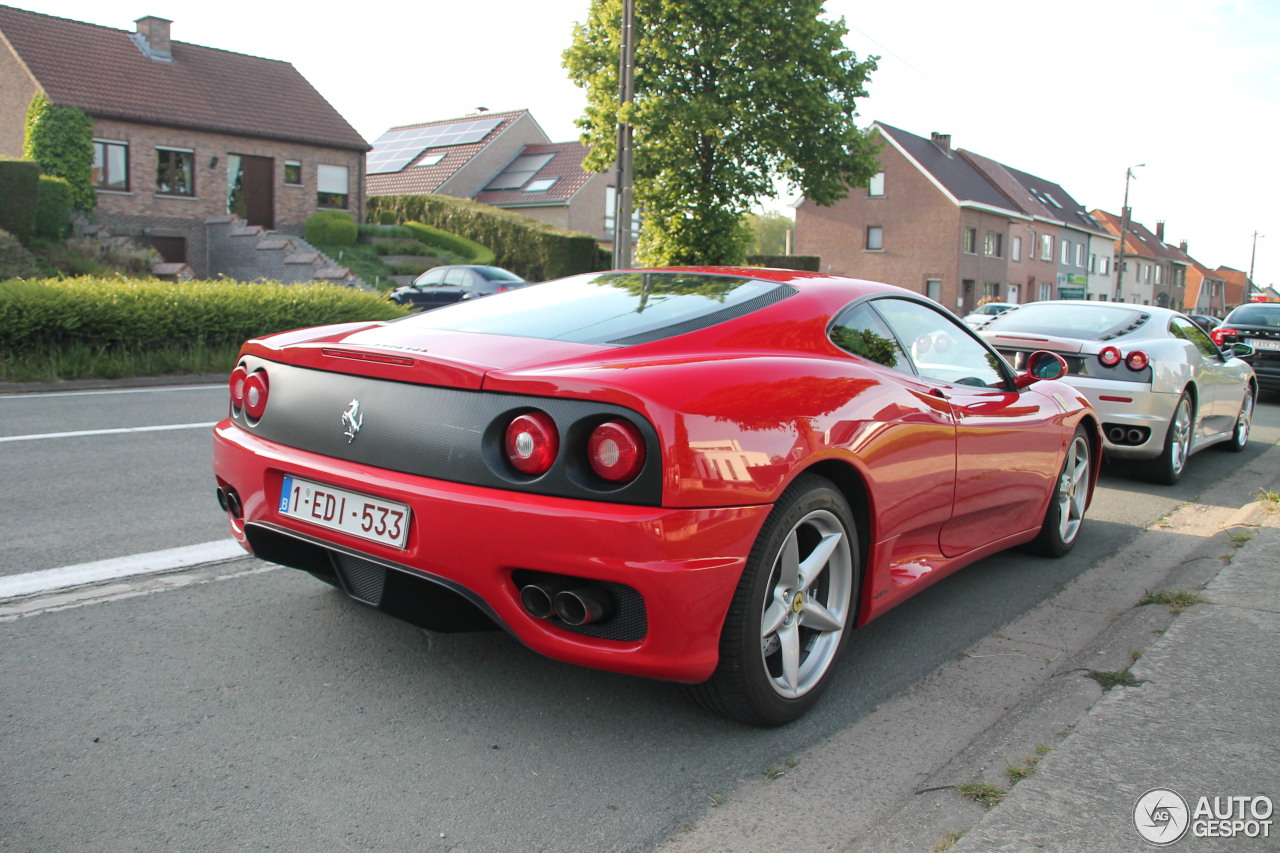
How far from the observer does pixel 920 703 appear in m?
3.28

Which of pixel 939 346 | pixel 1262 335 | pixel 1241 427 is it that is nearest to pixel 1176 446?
pixel 1241 427

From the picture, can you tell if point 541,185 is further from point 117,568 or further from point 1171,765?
point 1171,765

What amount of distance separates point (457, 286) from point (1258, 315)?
16.2m

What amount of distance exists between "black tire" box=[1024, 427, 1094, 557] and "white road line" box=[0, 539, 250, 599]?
374 centimetres

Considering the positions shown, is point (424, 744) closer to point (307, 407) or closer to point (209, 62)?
point (307, 407)

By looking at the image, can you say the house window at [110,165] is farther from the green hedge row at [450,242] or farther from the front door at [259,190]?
the green hedge row at [450,242]

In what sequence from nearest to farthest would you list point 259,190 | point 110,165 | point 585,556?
point 585,556, point 110,165, point 259,190

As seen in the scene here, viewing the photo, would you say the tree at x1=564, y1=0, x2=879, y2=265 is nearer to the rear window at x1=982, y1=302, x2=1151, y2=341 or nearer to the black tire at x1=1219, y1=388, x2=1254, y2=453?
the black tire at x1=1219, y1=388, x2=1254, y2=453

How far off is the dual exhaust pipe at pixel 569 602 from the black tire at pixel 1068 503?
3.06 m

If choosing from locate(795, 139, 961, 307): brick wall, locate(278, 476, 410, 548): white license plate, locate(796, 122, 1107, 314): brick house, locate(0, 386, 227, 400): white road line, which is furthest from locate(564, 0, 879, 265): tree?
locate(278, 476, 410, 548): white license plate

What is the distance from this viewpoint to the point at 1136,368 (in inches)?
285

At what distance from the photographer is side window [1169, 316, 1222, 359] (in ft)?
26.4

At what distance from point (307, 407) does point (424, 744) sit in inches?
41.7

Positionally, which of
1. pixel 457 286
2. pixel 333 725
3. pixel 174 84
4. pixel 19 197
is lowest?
pixel 333 725
